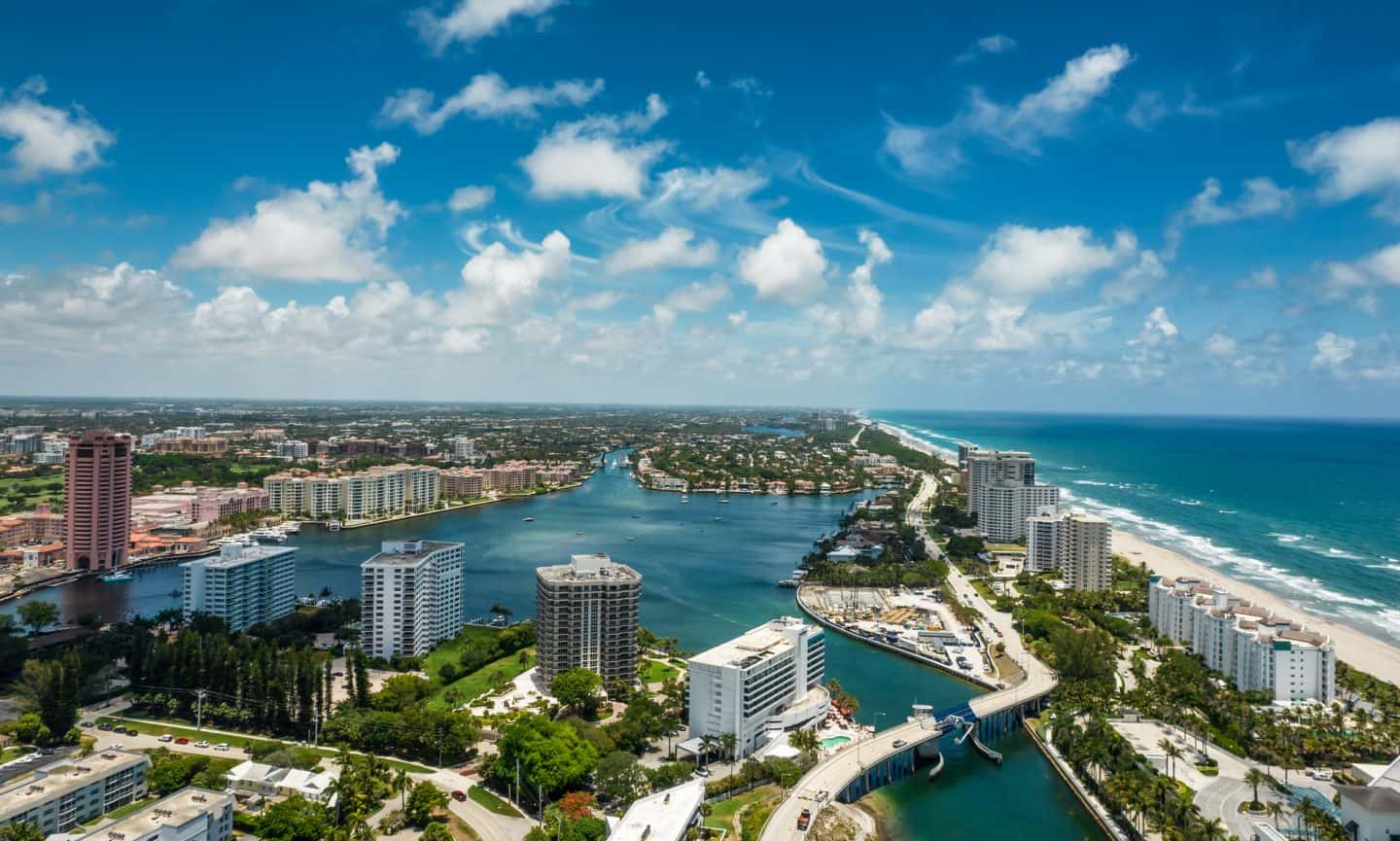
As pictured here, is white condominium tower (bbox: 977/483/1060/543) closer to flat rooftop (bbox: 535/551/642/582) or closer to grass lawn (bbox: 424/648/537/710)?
flat rooftop (bbox: 535/551/642/582)

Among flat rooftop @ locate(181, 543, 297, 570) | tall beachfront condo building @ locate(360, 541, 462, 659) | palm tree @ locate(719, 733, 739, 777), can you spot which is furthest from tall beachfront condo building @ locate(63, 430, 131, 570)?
palm tree @ locate(719, 733, 739, 777)

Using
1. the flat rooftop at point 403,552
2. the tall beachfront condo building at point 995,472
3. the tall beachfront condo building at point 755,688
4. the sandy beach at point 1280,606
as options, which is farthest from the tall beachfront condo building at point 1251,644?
the flat rooftop at point 403,552

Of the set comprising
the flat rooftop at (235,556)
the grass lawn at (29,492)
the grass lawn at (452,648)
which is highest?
→ the flat rooftop at (235,556)

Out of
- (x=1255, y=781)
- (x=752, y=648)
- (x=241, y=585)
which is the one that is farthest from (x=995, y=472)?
(x=241, y=585)

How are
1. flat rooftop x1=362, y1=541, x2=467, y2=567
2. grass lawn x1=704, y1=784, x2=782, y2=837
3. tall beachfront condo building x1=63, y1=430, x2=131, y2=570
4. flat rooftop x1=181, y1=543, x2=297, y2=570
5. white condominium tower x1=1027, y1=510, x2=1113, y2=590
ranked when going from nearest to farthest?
1. grass lawn x1=704, y1=784, x2=782, y2=837
2. flat rooftop x1=362, y1=541, x2=467, y2=567
3. flat rooftop x1=181, y1=543, x2=297, y2=570
4. white condominium tower x1=1027, y1=510, x2=1113, y2=590
5. tall beachfront condo building x1=63, y1=430, x2=131, y2=570

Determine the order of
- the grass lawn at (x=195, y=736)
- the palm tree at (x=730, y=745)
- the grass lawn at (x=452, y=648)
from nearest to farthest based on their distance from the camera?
1. the grass lawn at (x=195, y=736)
2. the palm tree at (x=730, y=745)
3. the grass lawn at (x=452, y=648)

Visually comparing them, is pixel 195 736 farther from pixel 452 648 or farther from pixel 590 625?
pixel 590 625

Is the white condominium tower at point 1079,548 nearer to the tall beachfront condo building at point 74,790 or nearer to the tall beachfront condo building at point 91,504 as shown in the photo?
the tall beachfront condo building at point 74,790
